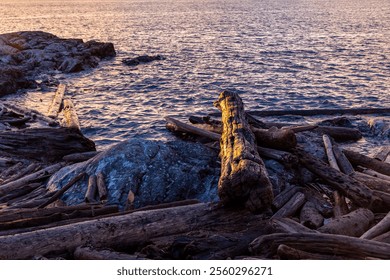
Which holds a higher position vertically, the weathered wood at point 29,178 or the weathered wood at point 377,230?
the weathered wood at point 377,230

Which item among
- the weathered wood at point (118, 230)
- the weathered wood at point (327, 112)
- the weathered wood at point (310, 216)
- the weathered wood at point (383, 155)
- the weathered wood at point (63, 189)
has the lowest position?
the weathered wood at point (327, 112)

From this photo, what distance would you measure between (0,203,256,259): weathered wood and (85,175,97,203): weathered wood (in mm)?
2180

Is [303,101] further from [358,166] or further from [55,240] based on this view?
[55,240]

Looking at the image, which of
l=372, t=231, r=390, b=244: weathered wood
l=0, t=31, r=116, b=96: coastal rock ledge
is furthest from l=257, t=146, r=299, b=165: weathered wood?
l=0, t=31, r=116, b=96: coastal rock ledge

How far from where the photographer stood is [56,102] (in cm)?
2388

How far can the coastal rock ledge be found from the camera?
28.7 m

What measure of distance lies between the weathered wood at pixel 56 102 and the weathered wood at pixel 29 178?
945 cm

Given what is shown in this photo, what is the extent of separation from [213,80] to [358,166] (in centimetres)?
1925

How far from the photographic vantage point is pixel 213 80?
3070 cm

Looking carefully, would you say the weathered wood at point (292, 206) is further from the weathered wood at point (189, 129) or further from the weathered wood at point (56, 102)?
the weathered wood at point (56, 102)

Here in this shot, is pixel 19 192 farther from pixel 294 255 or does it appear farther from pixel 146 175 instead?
pixel 294 255

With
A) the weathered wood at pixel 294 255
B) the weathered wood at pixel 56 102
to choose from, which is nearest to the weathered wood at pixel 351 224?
the weathered wood at pixel 294 255

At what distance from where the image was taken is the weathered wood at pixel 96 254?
6.44 meters

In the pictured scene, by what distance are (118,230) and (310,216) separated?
4115 mm
